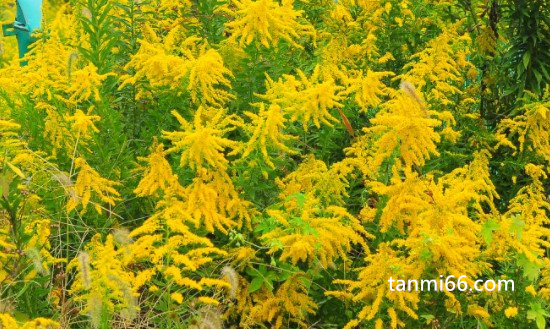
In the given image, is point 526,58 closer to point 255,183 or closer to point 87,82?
point 255,183

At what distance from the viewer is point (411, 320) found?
10.7 ft

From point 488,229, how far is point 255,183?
972mm

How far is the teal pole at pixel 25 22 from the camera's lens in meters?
6.50

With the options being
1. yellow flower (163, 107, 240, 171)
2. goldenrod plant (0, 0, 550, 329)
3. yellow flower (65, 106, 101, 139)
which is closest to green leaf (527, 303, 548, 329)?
goldenrod plant (0, 0, 550, 329)

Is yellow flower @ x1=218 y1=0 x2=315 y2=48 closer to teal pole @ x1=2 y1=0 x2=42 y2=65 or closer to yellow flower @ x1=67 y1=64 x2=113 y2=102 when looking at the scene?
yellow flower @ x1=67 y1=64 x2=113 y2=102

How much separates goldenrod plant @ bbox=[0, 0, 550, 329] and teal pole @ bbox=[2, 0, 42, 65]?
7.36 ft

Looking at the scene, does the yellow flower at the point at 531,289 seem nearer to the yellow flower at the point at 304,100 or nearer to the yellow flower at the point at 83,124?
the yellow flower at the point at 304,100

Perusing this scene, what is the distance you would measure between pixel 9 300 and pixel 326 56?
195cm

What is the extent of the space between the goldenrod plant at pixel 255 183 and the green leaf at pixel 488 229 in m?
0.01

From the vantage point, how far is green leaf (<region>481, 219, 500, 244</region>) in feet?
10.2

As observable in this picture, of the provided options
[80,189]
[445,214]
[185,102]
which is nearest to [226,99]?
[185,102]

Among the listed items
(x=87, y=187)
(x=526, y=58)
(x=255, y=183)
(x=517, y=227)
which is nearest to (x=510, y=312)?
(x=517, y=227)

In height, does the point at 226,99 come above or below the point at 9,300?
above

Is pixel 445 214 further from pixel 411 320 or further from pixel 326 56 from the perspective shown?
pixel 326 56
